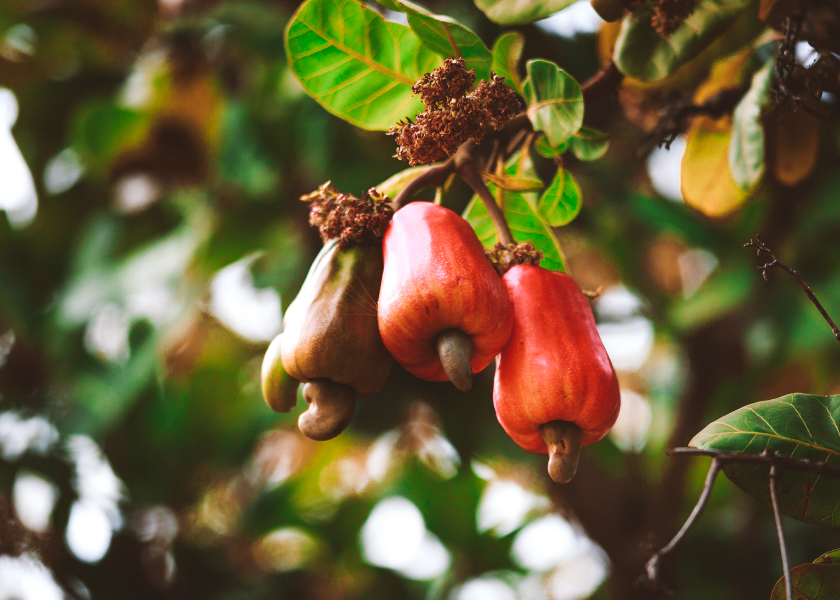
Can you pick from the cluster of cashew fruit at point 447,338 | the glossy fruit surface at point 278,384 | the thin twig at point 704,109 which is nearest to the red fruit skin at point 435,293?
the cluster of cashew fruit at point 447,338

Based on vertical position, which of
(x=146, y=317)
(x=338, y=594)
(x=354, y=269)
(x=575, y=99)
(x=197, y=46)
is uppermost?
(x=575, y=99)

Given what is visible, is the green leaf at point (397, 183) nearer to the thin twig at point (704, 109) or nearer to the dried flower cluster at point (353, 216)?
the dried flower cluster at point (353, 216)

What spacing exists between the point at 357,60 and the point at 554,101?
0.22 metres

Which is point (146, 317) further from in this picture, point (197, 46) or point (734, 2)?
point (734, 2)

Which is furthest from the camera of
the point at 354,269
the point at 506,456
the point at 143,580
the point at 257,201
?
the point at 143,580

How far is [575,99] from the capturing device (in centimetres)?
64

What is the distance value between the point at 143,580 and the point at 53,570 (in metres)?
0.36

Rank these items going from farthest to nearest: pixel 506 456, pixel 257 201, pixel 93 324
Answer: pixel 93 324
pixel 257 201
pixel 506 456

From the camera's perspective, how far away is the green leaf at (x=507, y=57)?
74cm

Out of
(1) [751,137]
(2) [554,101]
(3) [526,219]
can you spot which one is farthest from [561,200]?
(1) [751,137]

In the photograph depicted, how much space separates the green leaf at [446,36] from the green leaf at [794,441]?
0.43m

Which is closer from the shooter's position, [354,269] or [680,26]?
[354,269]

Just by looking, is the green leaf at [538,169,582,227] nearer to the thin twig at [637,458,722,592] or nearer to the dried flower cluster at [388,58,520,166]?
the dried flower cluster at [388,58,520,166]

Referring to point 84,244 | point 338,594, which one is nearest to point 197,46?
point 84,244
